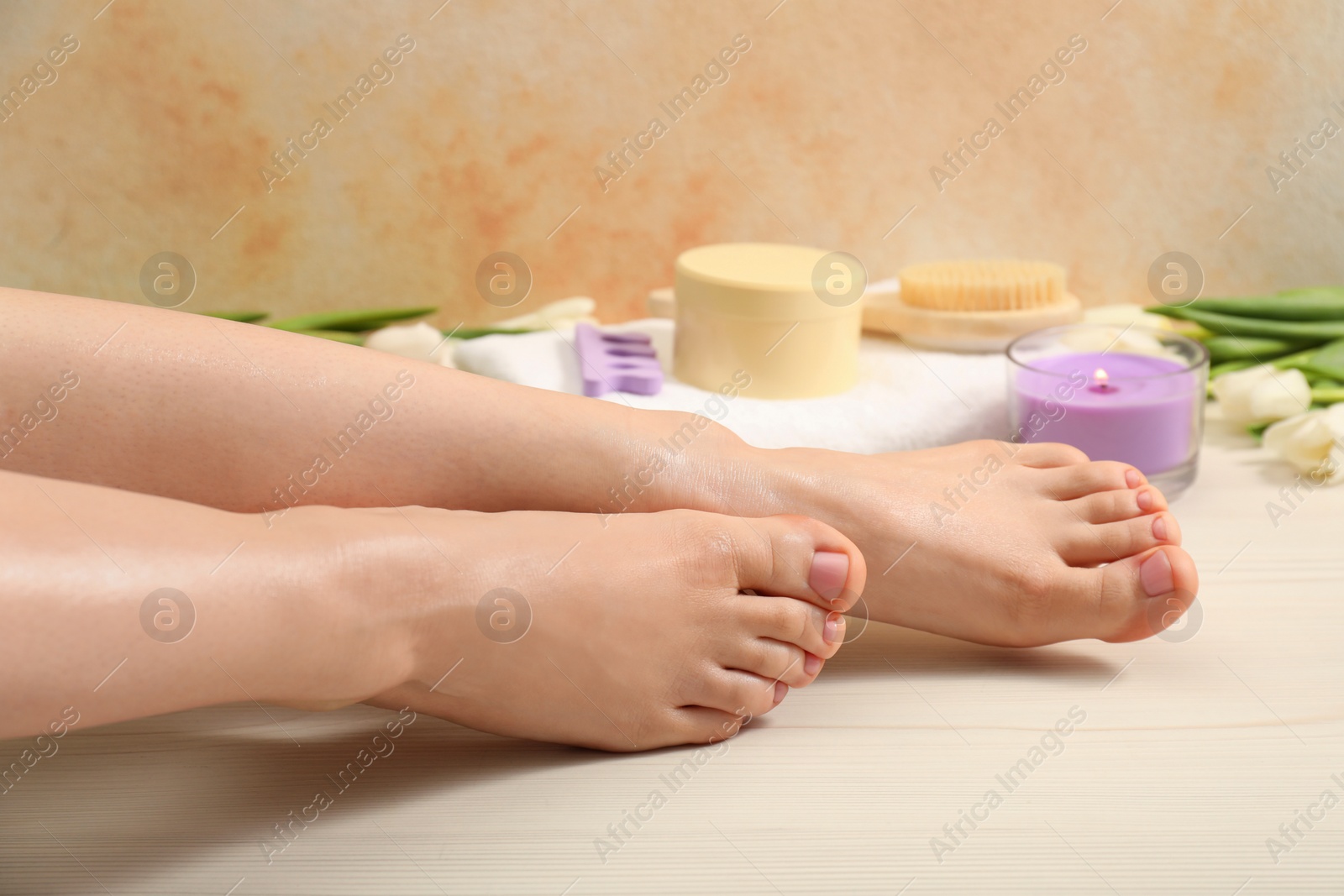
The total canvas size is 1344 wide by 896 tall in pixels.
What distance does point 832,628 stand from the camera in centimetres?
78

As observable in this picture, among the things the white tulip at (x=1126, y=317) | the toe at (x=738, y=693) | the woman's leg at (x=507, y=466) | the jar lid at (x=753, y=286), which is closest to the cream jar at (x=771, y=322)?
the jar lid at (x=753, y=286)

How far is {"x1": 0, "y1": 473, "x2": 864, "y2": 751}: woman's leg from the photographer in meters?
0.54

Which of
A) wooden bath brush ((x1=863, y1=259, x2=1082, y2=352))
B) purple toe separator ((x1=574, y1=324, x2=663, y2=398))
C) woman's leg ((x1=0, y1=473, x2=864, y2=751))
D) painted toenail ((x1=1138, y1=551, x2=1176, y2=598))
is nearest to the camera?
woman's leg ((x1=0, y1=473, x2=864, y2=751))

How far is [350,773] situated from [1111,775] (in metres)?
0.49

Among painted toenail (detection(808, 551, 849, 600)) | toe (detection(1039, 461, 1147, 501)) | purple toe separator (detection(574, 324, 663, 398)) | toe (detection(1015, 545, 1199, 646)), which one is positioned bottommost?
toe (detection(1015, 545, 1199, 646))

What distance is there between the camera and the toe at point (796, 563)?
0.76 m

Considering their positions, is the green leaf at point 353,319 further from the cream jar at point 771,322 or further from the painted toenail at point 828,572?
the painted toenail at point 828,572

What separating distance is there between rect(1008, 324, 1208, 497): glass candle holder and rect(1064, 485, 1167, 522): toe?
200mm

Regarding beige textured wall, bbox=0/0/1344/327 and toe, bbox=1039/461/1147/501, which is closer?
toe, bbox=1039/461/1147/501

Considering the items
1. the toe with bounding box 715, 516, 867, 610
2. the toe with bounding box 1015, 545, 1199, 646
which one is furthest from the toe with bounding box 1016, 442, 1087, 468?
the toe with bounding box 715, 516, 867, 610

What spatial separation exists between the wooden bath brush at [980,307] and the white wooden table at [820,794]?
1.65 ft

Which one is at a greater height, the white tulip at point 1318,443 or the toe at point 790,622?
the toe at point 790,622

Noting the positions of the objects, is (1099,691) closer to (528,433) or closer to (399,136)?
(528,433)

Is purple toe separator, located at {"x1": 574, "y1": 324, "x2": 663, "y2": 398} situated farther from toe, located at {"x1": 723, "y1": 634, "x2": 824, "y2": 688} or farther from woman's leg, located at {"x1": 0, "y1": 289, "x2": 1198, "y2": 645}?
toe, located at {"x1": 723, "y1": 634, "x2": 824, "y2": 688}
